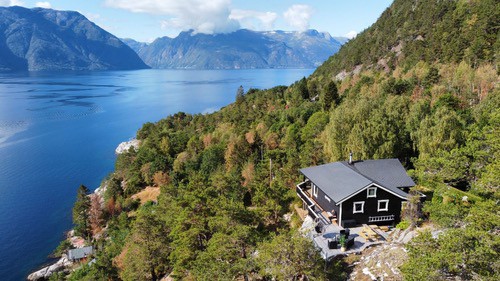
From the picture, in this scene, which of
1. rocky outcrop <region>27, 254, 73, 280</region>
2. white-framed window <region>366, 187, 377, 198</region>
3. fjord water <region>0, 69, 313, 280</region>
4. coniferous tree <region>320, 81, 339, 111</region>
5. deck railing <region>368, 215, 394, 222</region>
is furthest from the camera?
coniferous tree <region>320, 81, 339, 111</region>

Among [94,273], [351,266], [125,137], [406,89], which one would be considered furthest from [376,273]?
[125,137]

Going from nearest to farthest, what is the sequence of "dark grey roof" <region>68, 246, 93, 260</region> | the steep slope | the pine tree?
"dark grey roof" <region>68, 246, 93, 260</region> → the pine tree → the steep slope

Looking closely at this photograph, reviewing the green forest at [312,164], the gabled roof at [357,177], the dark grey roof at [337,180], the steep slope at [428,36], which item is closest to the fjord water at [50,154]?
the green forest at [312,164]

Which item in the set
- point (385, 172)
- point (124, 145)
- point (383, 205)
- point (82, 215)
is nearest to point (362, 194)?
point (383, 205)

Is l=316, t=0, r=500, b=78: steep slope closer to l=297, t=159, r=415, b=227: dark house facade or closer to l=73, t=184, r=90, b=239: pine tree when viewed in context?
l=297, t=159, r=415, b=227: dark house facade

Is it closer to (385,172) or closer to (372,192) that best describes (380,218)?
(372,192)

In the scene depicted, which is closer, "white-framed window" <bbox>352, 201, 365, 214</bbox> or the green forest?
the green forest

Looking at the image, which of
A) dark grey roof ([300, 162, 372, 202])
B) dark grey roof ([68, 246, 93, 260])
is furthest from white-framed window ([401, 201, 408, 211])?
dark grey roof ([68, 246, 93, 260])
